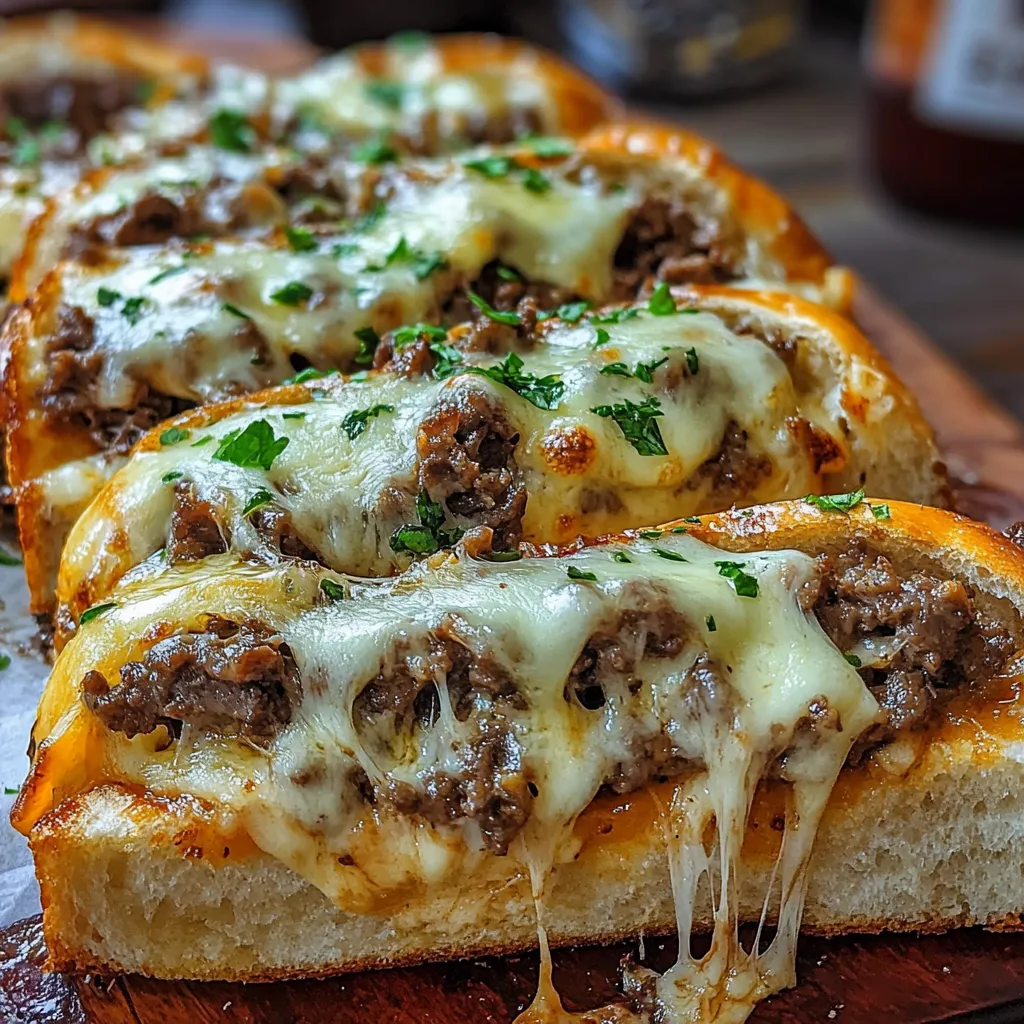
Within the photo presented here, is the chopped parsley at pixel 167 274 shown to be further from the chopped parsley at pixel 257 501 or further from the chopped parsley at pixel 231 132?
the chopped parsley at pixel 231 132

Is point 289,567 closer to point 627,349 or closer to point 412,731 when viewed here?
point 412,731

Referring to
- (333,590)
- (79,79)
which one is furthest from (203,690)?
(79,79)

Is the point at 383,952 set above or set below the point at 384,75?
below

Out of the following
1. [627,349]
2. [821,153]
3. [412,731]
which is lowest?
[821,153]

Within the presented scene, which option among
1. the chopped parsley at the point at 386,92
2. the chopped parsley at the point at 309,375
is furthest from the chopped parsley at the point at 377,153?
the chopped parsley at the point at 309,375

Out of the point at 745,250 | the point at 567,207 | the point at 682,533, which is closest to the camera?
the point at 682,533

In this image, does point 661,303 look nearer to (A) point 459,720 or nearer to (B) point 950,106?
(A) point 459,720

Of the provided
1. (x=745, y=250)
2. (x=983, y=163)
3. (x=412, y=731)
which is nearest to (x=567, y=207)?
(x=745, y=250)
